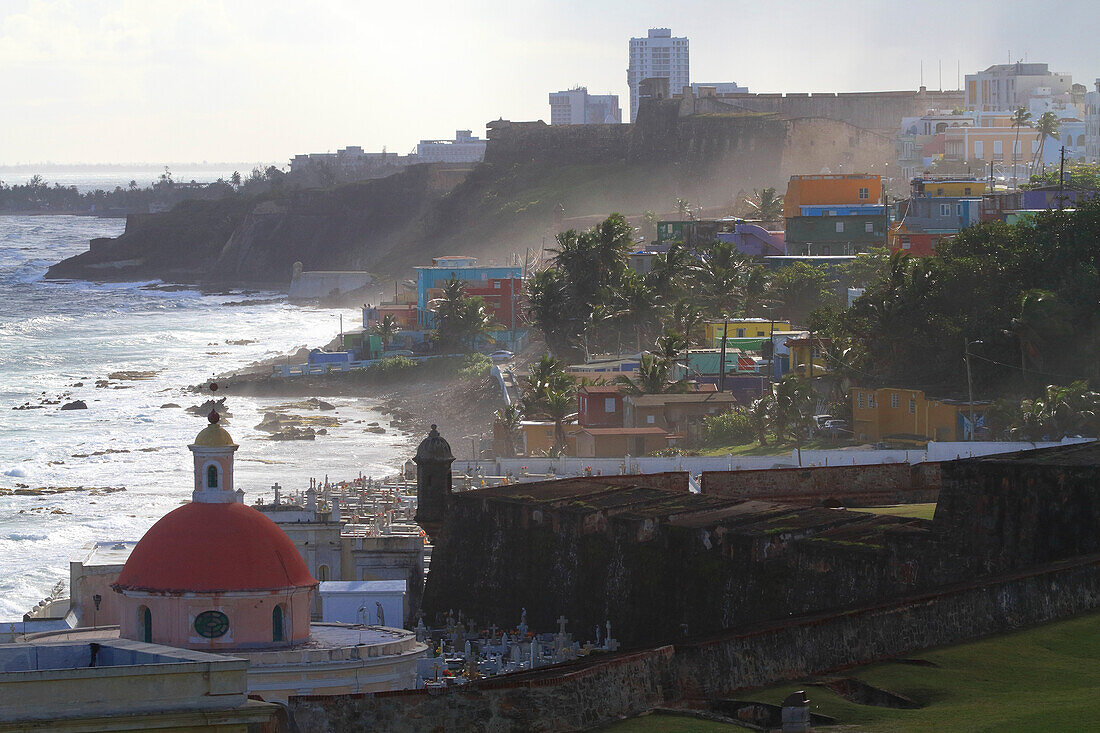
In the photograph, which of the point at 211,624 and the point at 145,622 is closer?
the point at 211,624

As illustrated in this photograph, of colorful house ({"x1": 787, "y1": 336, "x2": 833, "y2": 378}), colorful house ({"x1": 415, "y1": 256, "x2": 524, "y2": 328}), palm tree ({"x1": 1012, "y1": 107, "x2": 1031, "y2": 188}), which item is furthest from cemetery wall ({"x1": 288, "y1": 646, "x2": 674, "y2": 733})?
palm tree ({"x1": 1012, "y1": 107, "x2": 1031, "y2": 188})

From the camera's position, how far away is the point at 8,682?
37.4 feet

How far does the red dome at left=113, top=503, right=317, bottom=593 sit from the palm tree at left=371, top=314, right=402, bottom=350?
6088 cm

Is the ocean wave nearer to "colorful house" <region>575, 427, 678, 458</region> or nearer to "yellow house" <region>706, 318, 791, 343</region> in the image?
"colorful house" <region>575, 427, 678, 458</region>

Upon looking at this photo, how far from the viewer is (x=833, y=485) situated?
30.7 m

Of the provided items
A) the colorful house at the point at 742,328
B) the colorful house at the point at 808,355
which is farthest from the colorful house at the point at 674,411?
the colorful house at the point at 742,328

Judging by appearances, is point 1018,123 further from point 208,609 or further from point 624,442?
point 208,609

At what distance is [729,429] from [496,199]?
85.0 metres

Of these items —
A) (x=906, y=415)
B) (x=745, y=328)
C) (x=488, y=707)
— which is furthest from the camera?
(x=745, y=328)

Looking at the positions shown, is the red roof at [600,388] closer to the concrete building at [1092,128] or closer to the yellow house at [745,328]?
the yellow house at [745,328]

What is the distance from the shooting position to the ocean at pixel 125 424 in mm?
44219

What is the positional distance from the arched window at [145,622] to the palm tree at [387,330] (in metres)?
61.3

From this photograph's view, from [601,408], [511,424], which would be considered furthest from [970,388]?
Answer: [511,424]

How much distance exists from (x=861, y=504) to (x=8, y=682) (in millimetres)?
20608
